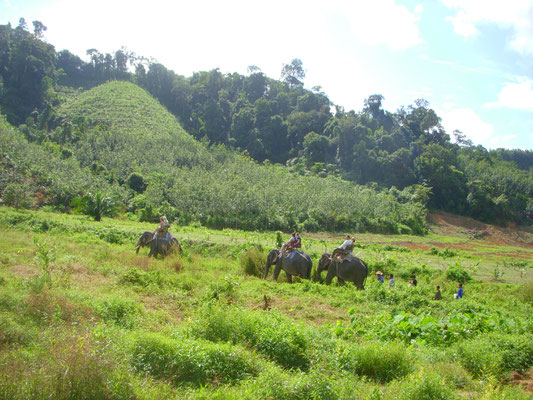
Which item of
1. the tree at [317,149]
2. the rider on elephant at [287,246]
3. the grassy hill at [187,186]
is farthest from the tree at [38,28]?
the rider on elephant at [287,246]

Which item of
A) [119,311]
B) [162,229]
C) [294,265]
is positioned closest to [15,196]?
[162,229]

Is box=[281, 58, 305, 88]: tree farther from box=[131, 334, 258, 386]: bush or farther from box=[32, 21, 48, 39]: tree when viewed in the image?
box=[131, 334, 258, 386]: bush

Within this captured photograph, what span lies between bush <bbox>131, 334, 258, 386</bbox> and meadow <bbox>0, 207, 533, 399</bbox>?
0.02 meters

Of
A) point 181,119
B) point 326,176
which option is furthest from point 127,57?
point 326,176

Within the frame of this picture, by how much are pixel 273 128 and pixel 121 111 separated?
2517cm

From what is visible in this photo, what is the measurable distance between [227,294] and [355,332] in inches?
132

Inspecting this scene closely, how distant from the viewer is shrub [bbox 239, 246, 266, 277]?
14477 millimetres

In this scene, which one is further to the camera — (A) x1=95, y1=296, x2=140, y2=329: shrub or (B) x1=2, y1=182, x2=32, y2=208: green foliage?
(B) x1=2, y1=182, x2=32, y2=208: green foliage

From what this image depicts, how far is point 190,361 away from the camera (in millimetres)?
5871

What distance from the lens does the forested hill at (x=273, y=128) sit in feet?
177

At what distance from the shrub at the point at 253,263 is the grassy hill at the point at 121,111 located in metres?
38.7

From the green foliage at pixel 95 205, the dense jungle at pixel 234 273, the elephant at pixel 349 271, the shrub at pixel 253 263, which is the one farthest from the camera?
the green foliage at pixel 95 205

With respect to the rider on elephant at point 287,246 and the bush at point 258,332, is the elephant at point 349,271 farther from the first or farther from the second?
the bush at point 258,332

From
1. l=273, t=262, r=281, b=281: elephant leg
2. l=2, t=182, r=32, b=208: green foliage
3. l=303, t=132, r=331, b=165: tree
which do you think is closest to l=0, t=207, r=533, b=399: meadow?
l=273, t=262, r=281, b=281: elephant leg
